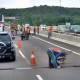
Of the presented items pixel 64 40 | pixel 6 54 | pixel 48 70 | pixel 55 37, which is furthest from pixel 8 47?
pixel 55 37

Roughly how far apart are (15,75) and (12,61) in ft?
20.3

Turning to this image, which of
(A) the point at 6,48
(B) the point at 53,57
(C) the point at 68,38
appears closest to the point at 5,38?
(A) the point at 6,48

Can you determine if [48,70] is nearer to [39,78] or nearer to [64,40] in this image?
[39,78]

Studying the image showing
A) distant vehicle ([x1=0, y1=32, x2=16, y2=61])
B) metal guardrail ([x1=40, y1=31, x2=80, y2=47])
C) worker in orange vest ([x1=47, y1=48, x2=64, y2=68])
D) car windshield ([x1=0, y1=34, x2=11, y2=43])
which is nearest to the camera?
worker in orange vest ([x1=47, y1=48, x2=64, y2=68])

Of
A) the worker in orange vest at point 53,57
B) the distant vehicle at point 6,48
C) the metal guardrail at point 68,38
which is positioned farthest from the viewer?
the metal guardrail at point 68,38

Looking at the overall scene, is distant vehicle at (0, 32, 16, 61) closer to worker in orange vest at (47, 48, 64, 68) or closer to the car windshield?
the car windshield

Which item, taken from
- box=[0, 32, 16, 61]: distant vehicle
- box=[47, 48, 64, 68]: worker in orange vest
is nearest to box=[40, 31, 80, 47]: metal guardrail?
box=[0, 32, 16, 61]: distant vehicle

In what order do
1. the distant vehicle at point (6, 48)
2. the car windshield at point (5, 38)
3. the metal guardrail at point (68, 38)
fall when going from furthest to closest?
the metal guardrail at point (68, 38) → the car windshield at point (5, 38) → the distant vehicle at point (6, 48)

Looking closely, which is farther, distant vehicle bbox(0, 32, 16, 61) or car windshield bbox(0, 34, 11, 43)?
car windshield bbox(0, 34, 11, 43)

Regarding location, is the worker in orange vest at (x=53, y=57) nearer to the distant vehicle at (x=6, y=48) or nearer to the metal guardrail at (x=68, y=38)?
the distant vehicle at (x=6, y=48)

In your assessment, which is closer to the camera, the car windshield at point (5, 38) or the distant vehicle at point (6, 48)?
the distant vehicle at point (6, 48)

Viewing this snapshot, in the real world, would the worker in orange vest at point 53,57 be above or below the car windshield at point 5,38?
below

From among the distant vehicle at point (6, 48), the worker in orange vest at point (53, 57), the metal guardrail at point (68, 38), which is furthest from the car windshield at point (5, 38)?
the metal guardrail at point (68, 38)

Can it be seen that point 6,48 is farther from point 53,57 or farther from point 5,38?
point 53,57
